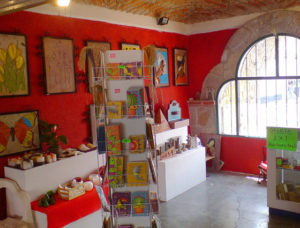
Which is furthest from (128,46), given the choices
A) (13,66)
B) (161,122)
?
(13,66)

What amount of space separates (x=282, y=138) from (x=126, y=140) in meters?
3.01

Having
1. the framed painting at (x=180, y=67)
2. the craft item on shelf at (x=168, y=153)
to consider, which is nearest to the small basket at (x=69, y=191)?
the craft item on shelf at (x=168, y=153)

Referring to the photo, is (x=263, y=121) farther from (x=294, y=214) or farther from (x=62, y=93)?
(x=62, y=93)

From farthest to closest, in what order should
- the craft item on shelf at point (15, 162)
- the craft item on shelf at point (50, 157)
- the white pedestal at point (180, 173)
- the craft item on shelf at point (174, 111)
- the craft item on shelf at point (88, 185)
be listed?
1. the craft item on shelf at point (174, 111)
2. the white pedestal at point (180, 173)
3. the craft item on shelf at point (88, 185)
4. the craft item on shelf at point (50, 157)
5. the craft item on shelf at point (15, 162)

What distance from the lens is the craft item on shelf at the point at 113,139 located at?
10.5 ft

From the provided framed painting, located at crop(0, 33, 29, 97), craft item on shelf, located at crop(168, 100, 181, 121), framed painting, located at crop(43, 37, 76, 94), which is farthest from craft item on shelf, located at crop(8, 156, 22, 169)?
craft item on shelf, located at crop(168, 100, 181, 121)

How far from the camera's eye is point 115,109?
321cm

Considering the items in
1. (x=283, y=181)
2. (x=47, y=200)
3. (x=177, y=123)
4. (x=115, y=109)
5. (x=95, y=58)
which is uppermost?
(x=95, y=58)

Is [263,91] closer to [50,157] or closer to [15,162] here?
[50,157]

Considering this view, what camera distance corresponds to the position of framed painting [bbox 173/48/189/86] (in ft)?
25.1

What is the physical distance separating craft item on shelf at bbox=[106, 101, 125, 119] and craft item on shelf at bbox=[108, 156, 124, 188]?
1.35ft

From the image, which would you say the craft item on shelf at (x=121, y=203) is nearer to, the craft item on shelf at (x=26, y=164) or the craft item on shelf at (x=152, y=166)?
the craft item on shelf at (x=152, y=166)

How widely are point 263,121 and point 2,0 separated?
583 cm

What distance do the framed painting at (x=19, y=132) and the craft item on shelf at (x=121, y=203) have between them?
6.10 feet
